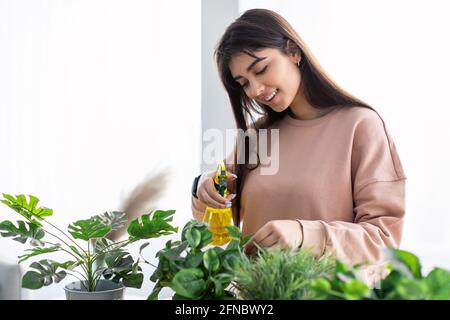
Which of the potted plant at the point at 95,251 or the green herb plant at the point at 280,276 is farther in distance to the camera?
the potted plant at the point at 95,251

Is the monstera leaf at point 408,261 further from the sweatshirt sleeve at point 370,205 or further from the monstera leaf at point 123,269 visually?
the monstera leaf at point 123,269

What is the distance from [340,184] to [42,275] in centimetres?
70

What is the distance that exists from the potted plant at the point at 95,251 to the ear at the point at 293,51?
0.59 meters

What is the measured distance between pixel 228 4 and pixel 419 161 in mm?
1255

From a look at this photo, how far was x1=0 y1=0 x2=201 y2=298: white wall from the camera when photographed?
1773mm

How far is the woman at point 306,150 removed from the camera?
1163mm

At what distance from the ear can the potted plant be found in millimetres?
590

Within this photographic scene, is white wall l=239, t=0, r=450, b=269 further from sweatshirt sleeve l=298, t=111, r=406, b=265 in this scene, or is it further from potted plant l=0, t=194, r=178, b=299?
potted plant l=0, t=194, r=178, b=299

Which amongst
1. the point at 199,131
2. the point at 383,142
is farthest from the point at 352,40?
the point at 383,142

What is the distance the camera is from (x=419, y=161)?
7.19 ft

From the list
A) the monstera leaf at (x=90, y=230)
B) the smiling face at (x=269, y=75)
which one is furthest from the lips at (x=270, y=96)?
the monstera leaf at (x=90, y=230)

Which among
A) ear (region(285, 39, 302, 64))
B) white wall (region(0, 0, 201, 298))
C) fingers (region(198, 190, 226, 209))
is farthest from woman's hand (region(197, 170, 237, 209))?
white wall (region(0, 0, 201, 298))
